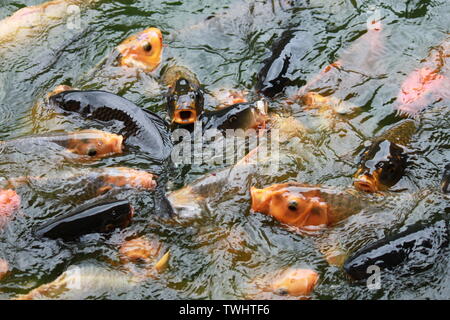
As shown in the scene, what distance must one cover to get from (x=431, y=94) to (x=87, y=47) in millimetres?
3480

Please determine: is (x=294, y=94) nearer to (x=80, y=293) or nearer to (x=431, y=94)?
(x=431, y=94)

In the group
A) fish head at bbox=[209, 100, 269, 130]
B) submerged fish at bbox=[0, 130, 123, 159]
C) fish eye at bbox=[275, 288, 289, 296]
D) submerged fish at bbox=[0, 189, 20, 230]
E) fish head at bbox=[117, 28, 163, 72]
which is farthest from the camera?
fish head at bbox=[117, 28, 163, 72]

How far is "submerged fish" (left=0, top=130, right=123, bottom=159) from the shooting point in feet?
16.0

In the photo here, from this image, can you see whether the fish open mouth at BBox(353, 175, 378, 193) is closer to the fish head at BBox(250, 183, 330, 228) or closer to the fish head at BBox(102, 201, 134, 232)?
the fish head at BBox(250, 183, 330, 228)

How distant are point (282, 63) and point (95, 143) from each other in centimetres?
195

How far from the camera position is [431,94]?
539 centimetres

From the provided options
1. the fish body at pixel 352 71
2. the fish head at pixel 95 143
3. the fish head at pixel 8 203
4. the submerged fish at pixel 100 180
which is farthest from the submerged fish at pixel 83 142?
the fish body at pixel 352 71

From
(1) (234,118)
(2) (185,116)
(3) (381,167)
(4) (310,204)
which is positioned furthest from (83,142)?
(3) (381,167)

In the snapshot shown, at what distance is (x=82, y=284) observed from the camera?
157 inches

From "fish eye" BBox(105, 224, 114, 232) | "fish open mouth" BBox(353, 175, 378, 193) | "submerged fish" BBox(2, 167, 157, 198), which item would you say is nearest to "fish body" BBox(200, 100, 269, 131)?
"submerged fish" BBox(2, 167, 157, 198)

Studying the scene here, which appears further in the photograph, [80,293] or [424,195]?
[424,195]

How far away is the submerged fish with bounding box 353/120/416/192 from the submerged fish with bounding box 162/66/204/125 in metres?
1.50

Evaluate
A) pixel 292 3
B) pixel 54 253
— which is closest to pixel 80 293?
pixel 54 253

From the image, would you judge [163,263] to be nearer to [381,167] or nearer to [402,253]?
[402,253]
